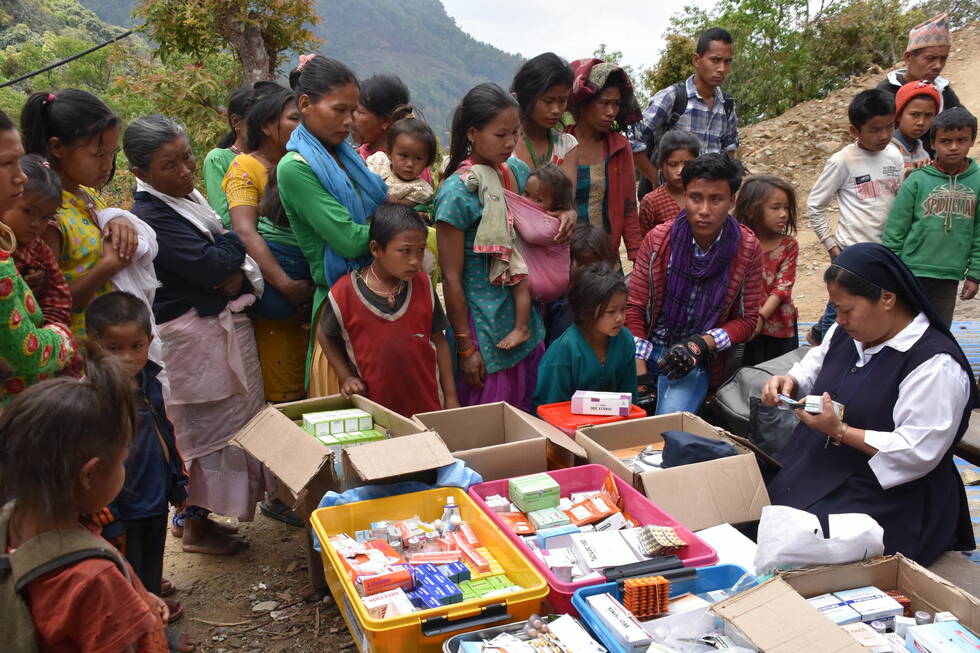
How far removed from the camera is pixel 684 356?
3664 millimetres

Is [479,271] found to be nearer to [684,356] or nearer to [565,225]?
[565,225]

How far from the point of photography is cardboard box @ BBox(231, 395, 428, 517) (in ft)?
8.45

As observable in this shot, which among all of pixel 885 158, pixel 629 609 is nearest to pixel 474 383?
pixel 629 609

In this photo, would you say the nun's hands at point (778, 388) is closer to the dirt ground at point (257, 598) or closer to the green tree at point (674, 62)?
the dirt ground at point (257, 598)

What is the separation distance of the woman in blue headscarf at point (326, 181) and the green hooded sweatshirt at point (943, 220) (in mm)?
3477

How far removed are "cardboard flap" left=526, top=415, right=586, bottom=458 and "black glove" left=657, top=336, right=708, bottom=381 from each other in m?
0.79

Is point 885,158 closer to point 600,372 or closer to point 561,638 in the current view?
point 600,372

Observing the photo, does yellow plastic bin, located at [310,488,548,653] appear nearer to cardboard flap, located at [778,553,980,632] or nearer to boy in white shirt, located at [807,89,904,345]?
cardboard flap, located at [778,553,980,632]

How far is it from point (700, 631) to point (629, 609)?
0.65ft

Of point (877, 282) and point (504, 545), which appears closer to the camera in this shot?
point (504, 545)

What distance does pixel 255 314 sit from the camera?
11.8 feet

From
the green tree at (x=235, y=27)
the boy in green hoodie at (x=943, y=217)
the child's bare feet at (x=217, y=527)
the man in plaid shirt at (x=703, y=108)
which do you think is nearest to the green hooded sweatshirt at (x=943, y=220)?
the boy in green hoodie at (x=943, y=217)

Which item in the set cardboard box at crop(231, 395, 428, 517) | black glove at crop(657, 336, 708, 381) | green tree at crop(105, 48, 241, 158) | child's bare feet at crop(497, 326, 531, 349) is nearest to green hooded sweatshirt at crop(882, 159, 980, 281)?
black glove at crop(657, 336, 708, 381)

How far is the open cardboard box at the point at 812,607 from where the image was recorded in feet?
6.07
